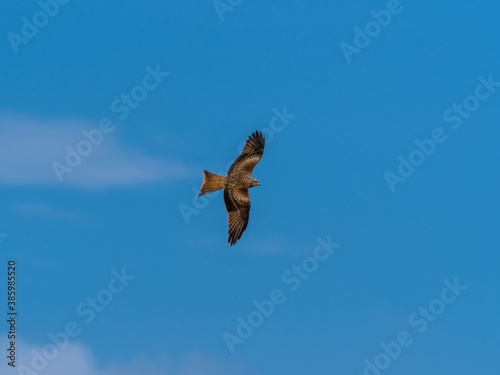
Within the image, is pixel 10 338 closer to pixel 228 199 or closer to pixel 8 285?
pixel 8 285

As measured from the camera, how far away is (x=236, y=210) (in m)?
29.9

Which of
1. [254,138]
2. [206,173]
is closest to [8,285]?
[206,173]

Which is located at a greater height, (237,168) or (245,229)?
(237,168)

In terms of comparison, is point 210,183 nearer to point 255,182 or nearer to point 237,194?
point 237,194

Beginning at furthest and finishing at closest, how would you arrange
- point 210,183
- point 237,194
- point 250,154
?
point 250,154 < point 237,194 < point 210,183

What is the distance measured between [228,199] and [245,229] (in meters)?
1.36

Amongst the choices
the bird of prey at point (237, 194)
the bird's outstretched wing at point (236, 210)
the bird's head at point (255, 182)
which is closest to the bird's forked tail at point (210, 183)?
the bird of prey at point (237, 194)

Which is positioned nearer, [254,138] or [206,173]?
[206,173]

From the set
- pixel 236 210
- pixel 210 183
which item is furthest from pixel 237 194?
pixel 210 183

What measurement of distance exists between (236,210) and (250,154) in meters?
2.67

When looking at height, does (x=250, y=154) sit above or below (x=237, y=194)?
above

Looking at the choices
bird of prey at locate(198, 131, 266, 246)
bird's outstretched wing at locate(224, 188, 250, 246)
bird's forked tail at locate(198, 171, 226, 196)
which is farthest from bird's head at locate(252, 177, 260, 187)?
bird's forked tail at locate(198, 171, 226, 196)

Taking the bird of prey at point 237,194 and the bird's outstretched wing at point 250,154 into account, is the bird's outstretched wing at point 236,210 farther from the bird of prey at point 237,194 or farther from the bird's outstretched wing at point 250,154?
the bird's outstretched wing at point 250,154

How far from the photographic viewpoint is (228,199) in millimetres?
29656
